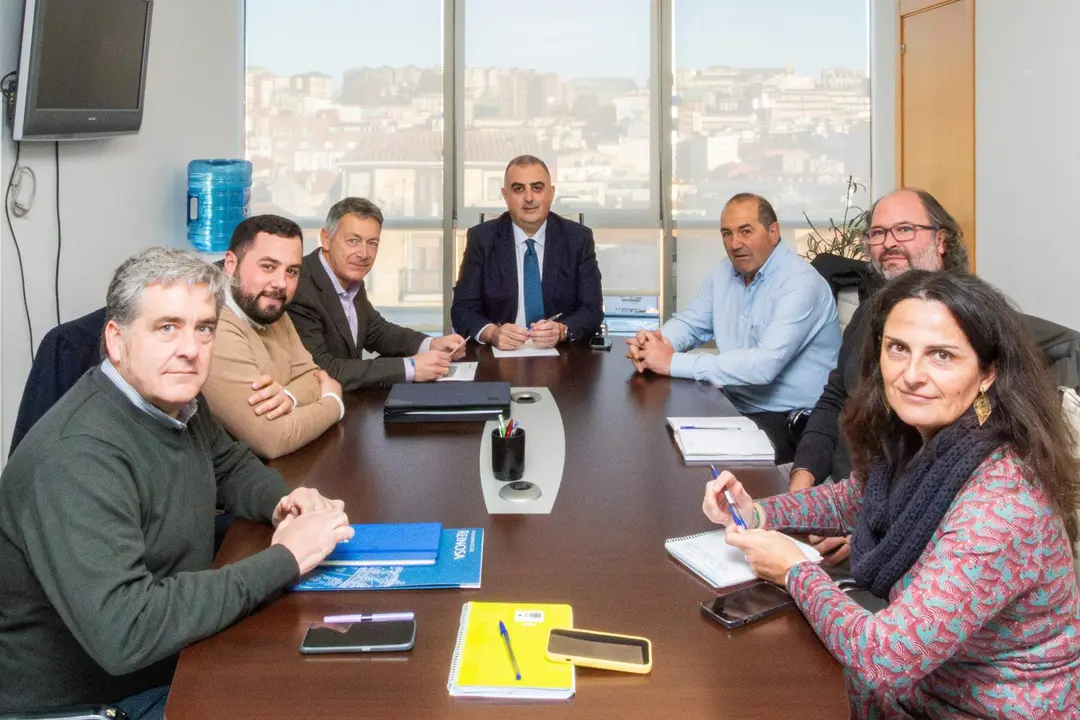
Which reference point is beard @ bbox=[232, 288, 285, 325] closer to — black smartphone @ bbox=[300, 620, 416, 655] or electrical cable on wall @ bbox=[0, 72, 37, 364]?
electrical cable on wall @ bbox=[0, 72, 37, 364]

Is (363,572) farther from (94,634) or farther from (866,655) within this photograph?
(866,655)

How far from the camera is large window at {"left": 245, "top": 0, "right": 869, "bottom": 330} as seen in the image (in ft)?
19.0

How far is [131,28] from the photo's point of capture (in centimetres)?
362

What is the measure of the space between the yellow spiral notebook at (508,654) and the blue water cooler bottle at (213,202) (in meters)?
3.45

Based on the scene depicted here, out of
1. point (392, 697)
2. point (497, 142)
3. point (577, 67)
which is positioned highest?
point (577, 67)

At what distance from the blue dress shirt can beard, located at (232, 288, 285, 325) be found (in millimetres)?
1336

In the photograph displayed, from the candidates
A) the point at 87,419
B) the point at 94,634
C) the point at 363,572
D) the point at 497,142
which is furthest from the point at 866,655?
the point at 497,142

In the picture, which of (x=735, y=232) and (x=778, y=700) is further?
(x=735, y=232)

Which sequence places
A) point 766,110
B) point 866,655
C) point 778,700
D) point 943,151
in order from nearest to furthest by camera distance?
1. point 778,700
2. point 866,655
3. point 943,151
4. point 766,110

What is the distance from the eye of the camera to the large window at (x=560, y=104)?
5.80 m

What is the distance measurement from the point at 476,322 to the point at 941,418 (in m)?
2.74

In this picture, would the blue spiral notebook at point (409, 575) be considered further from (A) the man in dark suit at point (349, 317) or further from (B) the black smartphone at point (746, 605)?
(A) the man in dark suit at point (349, 317)

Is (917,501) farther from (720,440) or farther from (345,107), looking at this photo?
(345,107)

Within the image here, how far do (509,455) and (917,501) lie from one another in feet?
2.71
